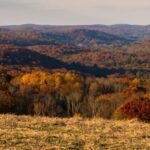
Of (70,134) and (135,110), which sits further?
(135,110)

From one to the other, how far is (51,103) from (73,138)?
60085mm

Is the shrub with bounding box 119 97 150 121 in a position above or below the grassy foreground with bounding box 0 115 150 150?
below

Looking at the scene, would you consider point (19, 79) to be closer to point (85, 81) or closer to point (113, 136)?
point (85, 81)

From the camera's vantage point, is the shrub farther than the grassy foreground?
Yes

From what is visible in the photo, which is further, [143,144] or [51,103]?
[51,103]

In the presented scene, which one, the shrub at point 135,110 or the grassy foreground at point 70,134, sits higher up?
the grassy foreground at point 70,134

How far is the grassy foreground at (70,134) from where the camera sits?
12.3 m

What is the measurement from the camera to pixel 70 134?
556 inches

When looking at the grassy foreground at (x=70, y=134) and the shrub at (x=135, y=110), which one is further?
the shrub at (x=135, y=110)

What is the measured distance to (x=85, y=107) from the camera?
6750 cm

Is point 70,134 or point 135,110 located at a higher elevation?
point 70,134

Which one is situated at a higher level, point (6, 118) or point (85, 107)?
point (6, 118)

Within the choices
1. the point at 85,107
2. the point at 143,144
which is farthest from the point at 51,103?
the point at 143,144

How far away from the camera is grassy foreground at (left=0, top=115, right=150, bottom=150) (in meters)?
12.3
